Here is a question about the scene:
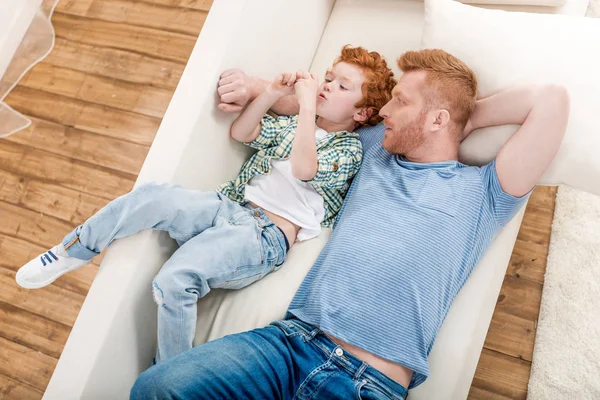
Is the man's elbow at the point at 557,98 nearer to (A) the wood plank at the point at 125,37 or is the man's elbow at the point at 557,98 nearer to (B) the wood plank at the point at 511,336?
(B) the wood plank at the point at 511,336

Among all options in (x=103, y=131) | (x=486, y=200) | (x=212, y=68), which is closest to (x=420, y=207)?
(x=486, y=200)

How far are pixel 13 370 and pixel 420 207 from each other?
1.52 metres

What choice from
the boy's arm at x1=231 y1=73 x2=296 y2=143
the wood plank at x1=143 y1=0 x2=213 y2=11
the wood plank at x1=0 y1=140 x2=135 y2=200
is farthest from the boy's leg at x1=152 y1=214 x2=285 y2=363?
the wood plank at x1=143 y1=0 x2=213 y2=11

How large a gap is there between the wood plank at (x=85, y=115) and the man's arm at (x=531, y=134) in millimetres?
Answer: 1389

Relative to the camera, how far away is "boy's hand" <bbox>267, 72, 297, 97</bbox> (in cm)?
140

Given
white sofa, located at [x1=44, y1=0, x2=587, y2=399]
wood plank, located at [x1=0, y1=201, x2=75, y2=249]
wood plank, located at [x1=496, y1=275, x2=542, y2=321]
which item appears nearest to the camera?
white sofa, located at [x1=44, y1=0, x2=587, y2=399]

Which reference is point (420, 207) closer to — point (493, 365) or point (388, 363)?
point (388, 363)

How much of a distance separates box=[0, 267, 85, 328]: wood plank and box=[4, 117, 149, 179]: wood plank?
1.68 feet

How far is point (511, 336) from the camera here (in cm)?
167

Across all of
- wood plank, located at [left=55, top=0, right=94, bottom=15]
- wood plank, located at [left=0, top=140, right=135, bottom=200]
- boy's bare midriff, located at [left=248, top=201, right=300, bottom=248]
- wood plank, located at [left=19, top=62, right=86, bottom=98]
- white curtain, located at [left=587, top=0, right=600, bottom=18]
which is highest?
white curtain, located at [left=587, top=0, right=600, bottom=18]

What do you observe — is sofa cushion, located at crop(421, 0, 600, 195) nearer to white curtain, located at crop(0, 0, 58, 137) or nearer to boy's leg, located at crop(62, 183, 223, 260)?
boy's leg, located at crop(62, 183, 223, 260)

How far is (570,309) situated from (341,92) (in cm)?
103

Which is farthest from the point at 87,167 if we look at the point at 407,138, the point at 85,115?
the point at 407,138

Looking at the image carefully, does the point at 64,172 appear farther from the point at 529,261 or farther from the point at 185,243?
the point at 529,261
